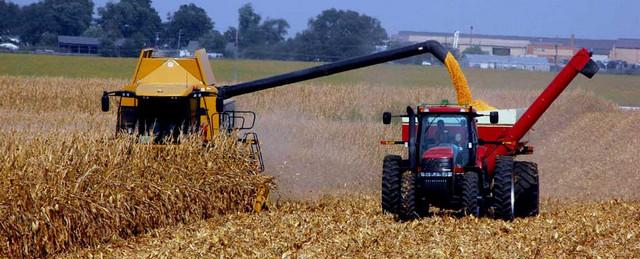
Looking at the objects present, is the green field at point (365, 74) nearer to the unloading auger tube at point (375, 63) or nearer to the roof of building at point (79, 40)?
the roof of building at point (79, 40)

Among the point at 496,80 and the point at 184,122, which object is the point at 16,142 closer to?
the point at 184,122

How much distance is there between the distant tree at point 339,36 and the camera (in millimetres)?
41375

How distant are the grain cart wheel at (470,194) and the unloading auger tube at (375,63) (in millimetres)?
3525

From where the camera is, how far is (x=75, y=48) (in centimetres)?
6191

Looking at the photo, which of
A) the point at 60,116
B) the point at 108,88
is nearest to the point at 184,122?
the point at 60,116

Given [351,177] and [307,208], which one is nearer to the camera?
[307,208]

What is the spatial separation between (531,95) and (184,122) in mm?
20677

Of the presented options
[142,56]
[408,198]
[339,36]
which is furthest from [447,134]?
[339,36]

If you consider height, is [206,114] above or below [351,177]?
above

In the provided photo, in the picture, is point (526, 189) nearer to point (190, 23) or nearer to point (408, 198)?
point (408, 198)

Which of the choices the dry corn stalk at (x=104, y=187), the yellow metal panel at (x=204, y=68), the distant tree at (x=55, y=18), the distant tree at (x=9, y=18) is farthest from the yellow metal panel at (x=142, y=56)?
the distant tree at (x=9, y=18)

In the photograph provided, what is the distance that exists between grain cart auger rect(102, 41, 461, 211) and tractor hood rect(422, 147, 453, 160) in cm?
302

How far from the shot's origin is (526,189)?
14.9m

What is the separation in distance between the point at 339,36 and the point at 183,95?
27.0 meters
